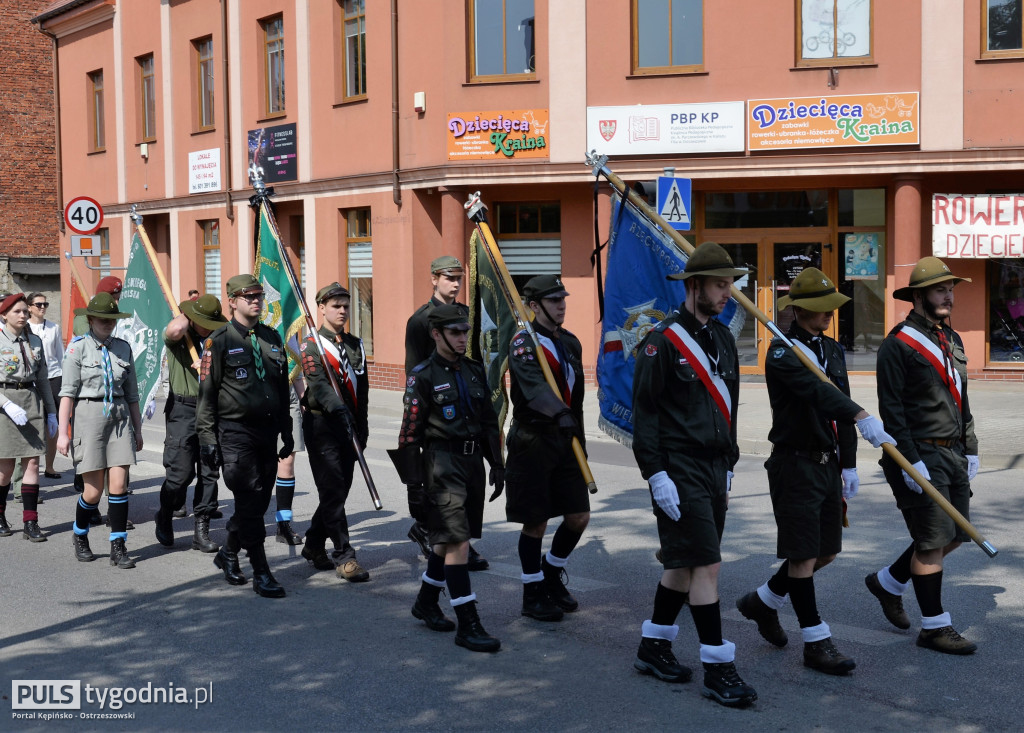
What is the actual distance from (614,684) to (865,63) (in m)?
15.3

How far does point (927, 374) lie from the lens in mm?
6012

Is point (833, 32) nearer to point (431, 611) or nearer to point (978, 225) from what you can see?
point (978, 225)

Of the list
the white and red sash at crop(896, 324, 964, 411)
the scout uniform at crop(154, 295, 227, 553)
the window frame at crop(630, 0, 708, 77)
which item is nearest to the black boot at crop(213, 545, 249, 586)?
the scout uniform at crop(154, 295, 227, 553)

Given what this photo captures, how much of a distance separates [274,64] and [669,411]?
68.6ft

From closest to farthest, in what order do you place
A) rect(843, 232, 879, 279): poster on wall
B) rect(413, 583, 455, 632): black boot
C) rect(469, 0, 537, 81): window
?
rect(413, 583, 455, 632): black boot → rect(843, 232, 879, 279): poster on wall → rect(469, 0, 537, 81): window

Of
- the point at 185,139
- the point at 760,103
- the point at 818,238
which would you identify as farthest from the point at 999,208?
the point at 185,139

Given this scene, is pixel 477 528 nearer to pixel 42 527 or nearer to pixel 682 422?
pixel 682 422

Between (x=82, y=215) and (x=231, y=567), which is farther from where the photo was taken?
(x=82, y=215)

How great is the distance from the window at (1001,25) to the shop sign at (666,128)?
152 inches

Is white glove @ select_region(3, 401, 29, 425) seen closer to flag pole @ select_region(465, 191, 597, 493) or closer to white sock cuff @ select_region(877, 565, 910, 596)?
flag pole @ select_region(465, 191, 597, 493)

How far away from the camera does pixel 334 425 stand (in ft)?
25.7

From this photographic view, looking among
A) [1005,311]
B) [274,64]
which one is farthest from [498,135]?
[1005,311]

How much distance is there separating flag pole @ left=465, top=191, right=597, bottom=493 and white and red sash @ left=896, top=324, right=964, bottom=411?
1.83 metres

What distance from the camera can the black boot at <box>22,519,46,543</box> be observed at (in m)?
9.27
